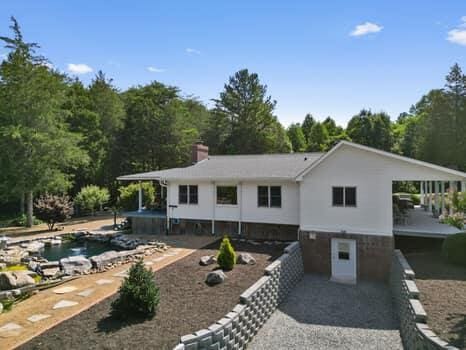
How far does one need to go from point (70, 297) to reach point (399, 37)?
49.7 feet

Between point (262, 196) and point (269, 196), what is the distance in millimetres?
364

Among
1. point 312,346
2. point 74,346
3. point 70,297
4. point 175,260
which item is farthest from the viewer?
point 175,260

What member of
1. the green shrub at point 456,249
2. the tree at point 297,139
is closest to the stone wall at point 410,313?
the green shrub at point 456,249

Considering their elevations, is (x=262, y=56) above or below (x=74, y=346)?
above

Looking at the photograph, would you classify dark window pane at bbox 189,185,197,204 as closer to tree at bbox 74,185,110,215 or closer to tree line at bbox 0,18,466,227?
tree line at bbox 0,18,466,227

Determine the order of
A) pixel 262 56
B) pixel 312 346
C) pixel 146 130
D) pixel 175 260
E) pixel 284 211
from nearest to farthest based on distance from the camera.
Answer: pixel 312 346
pixel 175 260
pixel 284 211
pixel 262 56
pixel 146 130

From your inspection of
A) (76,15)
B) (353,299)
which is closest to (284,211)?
(353,299)

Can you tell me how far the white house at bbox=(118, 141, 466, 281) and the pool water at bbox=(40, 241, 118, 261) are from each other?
4.91m

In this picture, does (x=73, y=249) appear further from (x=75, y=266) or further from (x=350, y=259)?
(x=350, y=259)

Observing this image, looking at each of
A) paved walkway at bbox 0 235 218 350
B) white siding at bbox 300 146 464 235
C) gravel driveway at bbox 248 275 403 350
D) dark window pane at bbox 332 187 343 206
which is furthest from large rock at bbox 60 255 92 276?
dark window pane at bbox 332 187 343 206

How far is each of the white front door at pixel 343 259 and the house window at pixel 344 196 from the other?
146 centimetres

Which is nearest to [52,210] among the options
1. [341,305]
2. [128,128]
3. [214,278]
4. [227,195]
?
[227,195]

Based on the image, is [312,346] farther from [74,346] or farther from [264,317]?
[74,346]

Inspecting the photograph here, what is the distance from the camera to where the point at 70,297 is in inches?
328
